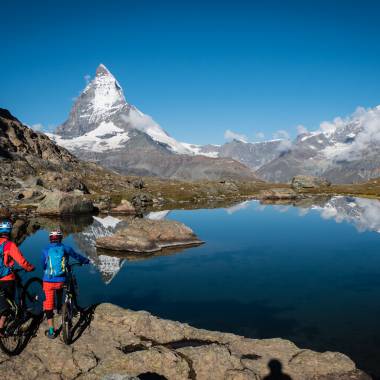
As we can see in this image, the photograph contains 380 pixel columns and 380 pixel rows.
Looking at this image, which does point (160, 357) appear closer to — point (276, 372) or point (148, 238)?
point (276, 372)

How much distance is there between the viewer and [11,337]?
18.5 m

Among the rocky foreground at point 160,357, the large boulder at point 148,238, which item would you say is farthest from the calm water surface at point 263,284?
the rocky foreground at point 160,357

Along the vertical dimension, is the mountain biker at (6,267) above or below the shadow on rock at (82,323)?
above

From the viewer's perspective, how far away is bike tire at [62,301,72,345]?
19.0m

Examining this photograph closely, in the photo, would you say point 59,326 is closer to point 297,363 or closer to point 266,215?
point 297,363

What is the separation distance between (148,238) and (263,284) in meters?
22.7

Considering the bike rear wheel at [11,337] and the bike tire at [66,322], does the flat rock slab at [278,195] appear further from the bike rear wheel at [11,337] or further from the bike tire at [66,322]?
the bike rear wheel at [11,337]

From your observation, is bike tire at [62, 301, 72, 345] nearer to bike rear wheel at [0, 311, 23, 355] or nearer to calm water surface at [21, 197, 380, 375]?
bike rear wheel at [0, 311, 23, 355]

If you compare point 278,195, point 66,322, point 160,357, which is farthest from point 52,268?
point 278,195

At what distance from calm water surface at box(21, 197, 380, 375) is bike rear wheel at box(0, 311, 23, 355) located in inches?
579

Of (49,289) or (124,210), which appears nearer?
(49,289)

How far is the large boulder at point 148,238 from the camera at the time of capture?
58.2 meters

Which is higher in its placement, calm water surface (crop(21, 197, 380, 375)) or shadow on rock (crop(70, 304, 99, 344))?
shadow on rock (crop(70, 304, 99, 344))

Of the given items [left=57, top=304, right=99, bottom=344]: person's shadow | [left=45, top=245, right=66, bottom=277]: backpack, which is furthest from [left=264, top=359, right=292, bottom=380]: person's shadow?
[left=45, top=245, right=66, bottom=277]: backpack
